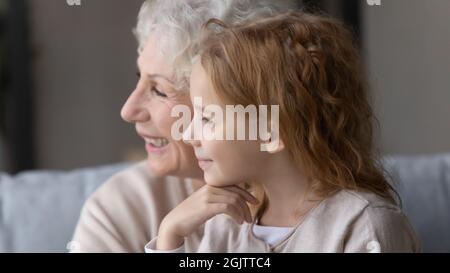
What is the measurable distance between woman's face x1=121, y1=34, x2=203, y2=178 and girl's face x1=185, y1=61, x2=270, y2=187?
4cm

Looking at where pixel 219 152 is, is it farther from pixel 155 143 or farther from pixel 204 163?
pixel 155 143

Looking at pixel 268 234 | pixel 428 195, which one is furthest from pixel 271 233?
pixel 428 195

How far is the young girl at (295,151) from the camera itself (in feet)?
2.67

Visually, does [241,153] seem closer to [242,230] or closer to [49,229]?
[242,230]

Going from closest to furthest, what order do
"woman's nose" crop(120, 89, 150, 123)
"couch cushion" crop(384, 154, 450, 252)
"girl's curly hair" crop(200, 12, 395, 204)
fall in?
"girl's curly hair" crop(200, 12, 395, 204) < "woman's nose" crop(120, 89, 150, 123) < "couch cushion" crop(384, 154, 450, 252)

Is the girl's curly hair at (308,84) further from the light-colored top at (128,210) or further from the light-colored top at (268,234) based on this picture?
the light-colored top at (128,210)

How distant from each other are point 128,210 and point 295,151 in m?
0.33

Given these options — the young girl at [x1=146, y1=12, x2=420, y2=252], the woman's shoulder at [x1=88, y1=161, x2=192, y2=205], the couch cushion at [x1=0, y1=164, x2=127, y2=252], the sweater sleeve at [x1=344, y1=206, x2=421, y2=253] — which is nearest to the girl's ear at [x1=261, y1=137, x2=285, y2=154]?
the young girl at [x1=146, y1=12, x2=420, y2=252]

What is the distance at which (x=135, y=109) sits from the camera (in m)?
0.92

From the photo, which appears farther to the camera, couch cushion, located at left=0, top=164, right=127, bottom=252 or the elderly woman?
couch cushion, located at left=0, top=164, right=127, bottom=252

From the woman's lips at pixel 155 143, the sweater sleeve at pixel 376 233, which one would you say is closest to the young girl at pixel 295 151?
the sweater sleeve at pixel 376 233

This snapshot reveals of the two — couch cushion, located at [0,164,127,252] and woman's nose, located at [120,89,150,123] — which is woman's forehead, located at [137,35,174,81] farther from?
couch cushion, located at [0,164,127,252]

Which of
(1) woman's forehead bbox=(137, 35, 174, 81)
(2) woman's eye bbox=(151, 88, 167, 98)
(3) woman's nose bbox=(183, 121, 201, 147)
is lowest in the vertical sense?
(3) woman's nose bbox=(183, 121, 201, 147)

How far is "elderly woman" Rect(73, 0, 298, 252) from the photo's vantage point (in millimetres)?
874
